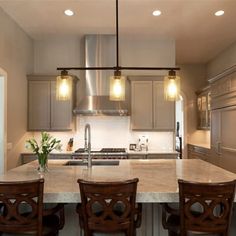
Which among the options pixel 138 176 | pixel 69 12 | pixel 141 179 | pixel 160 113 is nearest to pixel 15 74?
pixel 69 12

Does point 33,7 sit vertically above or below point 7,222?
above

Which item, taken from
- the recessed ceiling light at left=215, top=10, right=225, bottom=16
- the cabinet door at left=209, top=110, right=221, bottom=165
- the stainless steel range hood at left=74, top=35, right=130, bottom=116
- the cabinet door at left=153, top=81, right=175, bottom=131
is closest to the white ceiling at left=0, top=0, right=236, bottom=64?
the recessed ceiling light at left=215, top=10, right=225, bottom=16

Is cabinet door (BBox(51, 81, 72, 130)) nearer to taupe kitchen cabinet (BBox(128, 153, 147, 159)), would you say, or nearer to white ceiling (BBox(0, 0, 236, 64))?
taupe kitchen cabinet (BBox(128, 153, 147, 159))

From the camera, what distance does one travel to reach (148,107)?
5395mm

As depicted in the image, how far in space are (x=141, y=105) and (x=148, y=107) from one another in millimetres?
144

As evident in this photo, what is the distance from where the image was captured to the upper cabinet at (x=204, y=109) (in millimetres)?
6945

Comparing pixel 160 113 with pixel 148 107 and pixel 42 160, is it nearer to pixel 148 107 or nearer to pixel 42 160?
pixel 148 107

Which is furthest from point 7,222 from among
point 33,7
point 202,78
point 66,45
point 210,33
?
point 202,78

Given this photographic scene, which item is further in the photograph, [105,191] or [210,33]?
[210,33]

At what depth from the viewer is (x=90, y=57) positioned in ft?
18.2

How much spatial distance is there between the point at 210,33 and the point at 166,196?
14.0ft

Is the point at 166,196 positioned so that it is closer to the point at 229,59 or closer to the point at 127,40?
the point at 127,40

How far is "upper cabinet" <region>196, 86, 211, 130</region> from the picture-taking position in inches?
273

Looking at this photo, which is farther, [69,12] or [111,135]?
[111,135]
